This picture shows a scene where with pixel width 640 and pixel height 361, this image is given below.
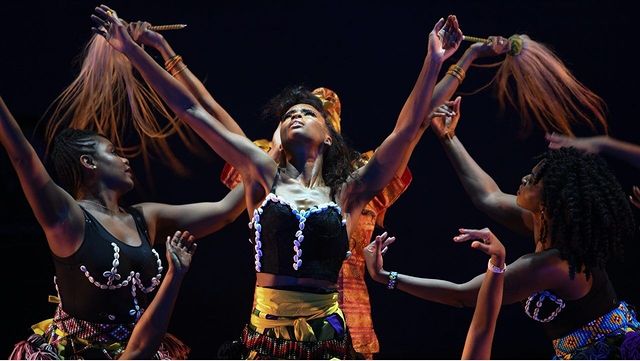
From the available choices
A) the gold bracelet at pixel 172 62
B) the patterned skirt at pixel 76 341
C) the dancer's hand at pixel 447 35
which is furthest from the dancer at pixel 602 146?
the patterned skirt at pixel 76 341

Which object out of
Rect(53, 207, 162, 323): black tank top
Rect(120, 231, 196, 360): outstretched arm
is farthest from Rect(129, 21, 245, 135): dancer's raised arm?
Rect(120, 231, 196, 360): outstretched arm

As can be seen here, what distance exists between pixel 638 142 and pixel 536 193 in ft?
3.83

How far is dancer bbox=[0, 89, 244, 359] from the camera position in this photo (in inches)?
117

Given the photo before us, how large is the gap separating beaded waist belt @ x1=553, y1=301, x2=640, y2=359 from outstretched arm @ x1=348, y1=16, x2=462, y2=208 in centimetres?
86

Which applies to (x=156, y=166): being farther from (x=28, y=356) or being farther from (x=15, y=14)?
(x=28, y=356)

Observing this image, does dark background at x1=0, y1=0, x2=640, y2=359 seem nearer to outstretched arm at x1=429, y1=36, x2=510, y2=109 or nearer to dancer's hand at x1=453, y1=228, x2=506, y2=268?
outstretched arm at x1=429, y1=36, x2=510, y2=109

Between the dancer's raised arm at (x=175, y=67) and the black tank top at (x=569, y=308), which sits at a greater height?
the dancer's raised arm at (x=175, y=67)

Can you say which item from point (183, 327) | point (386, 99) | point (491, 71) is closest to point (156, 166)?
point (183, 327)

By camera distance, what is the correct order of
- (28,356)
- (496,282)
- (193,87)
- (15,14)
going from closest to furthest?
1. (496,282)
2. (28,356)
3. (193,87)
4. (15,14)

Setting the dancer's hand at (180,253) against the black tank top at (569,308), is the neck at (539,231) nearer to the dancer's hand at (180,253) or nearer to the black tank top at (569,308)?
the black tank top at (569,308)

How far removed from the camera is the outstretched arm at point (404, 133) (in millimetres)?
3061

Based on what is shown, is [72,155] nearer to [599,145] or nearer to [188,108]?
[188,108]

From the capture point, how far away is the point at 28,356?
10.2 feet

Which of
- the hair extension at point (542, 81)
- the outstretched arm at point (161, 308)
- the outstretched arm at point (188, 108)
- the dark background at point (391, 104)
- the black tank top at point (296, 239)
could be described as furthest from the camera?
the dark background at point (391, 104)
